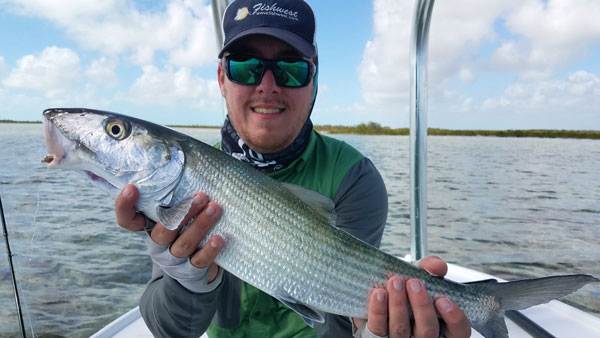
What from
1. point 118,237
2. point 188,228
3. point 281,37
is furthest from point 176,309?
point 118,237

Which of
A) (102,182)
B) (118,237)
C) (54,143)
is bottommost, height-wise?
(118,237)

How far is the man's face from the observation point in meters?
2.57

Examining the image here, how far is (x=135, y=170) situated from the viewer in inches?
72.9

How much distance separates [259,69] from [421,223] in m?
2.17

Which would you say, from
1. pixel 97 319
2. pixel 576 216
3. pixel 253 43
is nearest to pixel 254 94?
pixel 253 43

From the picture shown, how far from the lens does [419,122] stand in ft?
11.4

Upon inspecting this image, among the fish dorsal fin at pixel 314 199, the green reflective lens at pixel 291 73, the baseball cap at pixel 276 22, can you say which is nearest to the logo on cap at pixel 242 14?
the baseball cap at pixel 276 22

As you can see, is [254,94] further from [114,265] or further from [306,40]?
[114,265]

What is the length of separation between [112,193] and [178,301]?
77 cm

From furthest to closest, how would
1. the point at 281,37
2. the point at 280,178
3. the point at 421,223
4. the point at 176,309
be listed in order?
the point at 421,223 → the point at 280,178 → the point at 281,37 → the point at 176,309

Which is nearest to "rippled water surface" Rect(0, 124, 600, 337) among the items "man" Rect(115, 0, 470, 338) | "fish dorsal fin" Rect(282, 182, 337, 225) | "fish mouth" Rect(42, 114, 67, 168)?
"fish mouth" Rect(42, 114, 67, 168)

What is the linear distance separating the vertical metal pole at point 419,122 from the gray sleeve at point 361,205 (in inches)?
35.1

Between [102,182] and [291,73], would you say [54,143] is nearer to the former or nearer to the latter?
[102,182]

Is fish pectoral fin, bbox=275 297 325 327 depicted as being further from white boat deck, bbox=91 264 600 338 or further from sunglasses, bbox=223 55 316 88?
white boat deck, bbox=91 264 600 338
